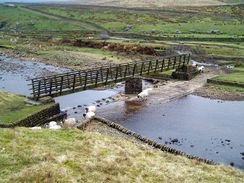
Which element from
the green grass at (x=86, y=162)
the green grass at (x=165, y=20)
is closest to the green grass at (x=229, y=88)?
the green grass at (x=86, y=162)

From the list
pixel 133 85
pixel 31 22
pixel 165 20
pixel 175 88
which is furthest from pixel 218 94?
pixel 31 22

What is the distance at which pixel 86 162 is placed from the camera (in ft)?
72.9

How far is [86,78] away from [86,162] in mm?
26322

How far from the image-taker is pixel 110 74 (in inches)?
2096

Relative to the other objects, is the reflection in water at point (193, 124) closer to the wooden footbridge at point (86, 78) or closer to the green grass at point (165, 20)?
the wooden footbridge at point (86, 78)

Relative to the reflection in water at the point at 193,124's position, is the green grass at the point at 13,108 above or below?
above

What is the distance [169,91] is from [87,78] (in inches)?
A: 425

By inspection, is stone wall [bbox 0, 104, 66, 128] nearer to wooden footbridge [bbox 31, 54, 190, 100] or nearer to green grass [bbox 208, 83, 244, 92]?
wooden footbridge [bbox 31, 54, 190, 100]

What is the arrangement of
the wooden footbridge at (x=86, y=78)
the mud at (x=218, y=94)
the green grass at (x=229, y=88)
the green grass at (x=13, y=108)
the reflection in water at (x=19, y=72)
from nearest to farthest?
1. the green grass at (x=13, y=108)
2. the wooden footbridge at (x=86, y=78)
3. the mud at (x=218, y=94)
4. the green grass at (x=229, y=88)
5. the reflection in water at (x=19, y=72)

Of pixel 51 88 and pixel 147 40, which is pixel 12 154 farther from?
pixel 147 40

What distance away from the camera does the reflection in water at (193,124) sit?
35.4 m

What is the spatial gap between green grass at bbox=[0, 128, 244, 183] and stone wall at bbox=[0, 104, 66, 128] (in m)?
7.76

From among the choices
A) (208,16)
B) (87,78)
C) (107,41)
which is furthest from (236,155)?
(208,16)

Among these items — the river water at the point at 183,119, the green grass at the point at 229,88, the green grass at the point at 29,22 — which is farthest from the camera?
the green grass at the point at 29,22
